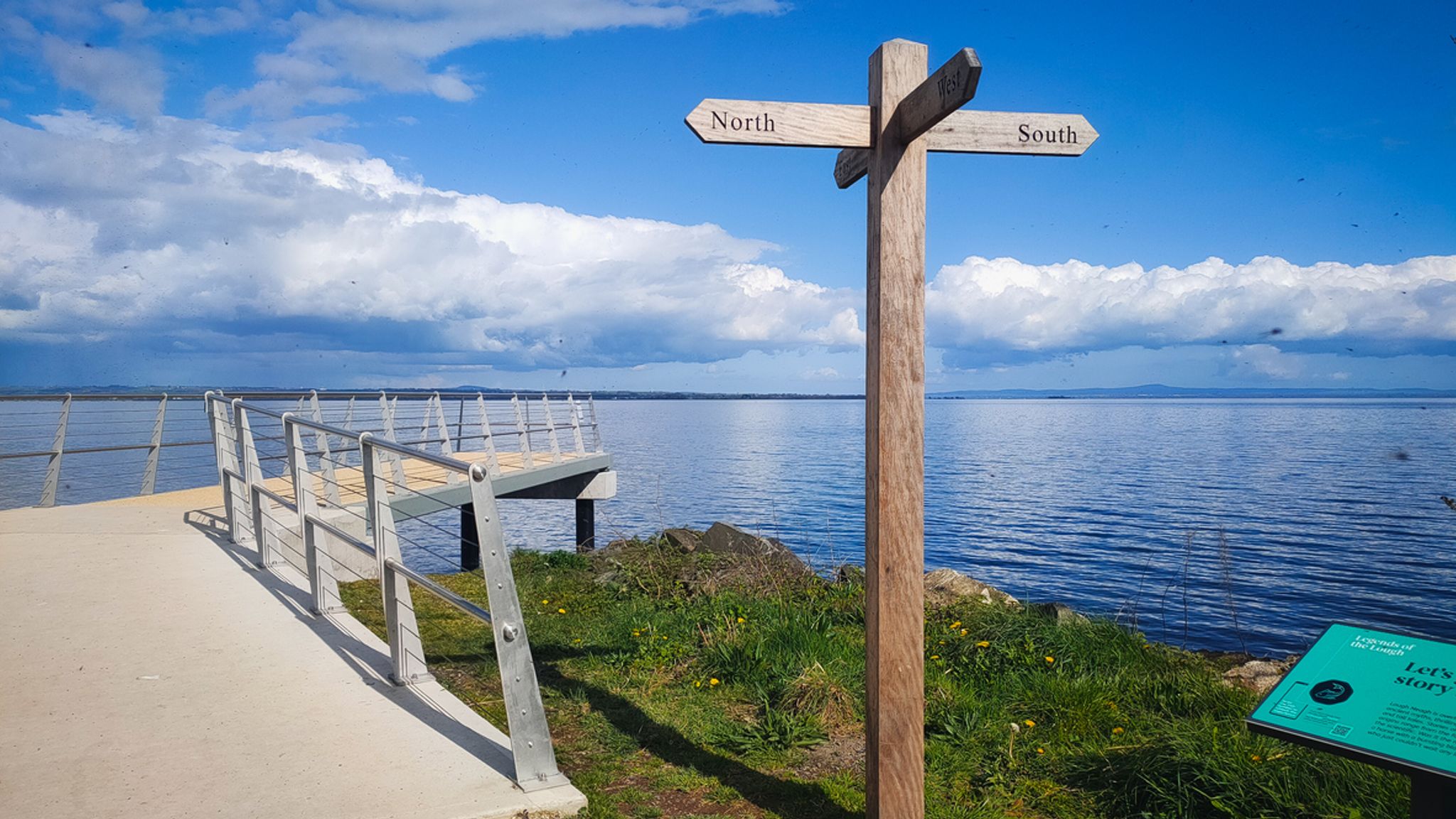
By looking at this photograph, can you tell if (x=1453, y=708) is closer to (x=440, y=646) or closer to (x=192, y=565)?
(x=440, y=646)

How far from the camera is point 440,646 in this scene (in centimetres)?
694

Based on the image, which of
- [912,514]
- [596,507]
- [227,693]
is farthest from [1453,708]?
[596,507]

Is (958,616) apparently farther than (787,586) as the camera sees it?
No

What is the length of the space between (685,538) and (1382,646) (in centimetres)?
1055

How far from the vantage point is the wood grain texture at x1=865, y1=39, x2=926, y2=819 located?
144 inches

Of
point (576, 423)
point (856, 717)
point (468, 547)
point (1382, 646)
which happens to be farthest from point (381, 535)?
point (468, 547)

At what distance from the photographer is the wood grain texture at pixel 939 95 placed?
3.06m

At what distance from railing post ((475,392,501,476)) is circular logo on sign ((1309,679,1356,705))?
11482mm

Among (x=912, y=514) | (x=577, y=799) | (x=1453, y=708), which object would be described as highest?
(x=912, y=514)

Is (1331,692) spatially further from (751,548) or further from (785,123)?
(751,548)

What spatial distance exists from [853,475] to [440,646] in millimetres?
30968

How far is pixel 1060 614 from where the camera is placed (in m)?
8.10

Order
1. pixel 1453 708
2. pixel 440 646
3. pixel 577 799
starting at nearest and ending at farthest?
pixel 1453 708
pixel 577 799
pixel 440 646

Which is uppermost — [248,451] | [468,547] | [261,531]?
[248,451]
